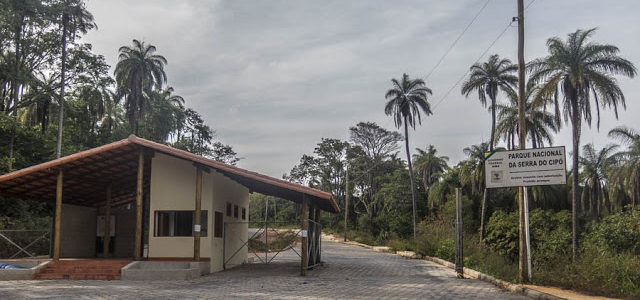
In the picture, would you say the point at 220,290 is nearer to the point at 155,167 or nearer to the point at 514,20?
the point at 155,167

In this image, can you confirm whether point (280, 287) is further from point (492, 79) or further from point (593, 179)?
point (593, 179)

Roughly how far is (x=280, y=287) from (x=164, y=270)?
447 centimetres

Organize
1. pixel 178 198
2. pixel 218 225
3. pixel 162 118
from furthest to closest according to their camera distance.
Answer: pixel 162 118
pixel 218 225
pixel 178 198

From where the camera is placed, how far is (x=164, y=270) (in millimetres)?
17203

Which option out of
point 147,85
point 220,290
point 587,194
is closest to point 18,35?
point 147,85

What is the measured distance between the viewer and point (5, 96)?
36844 millimetres

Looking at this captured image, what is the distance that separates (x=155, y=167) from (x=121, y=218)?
7912mm

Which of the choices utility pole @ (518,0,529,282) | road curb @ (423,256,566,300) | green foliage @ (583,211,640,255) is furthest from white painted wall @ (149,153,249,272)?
green foliage @ (583,211,640,255)

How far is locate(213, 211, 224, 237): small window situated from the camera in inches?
794

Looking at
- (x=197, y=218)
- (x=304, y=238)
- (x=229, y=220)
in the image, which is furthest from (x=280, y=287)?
(x=229, y=220)

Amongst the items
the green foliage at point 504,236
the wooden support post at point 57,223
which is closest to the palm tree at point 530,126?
the green foliage at point 504,236

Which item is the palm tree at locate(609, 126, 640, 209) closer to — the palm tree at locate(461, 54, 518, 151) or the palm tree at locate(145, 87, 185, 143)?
the palm tree at locate(461, 54, 518, 151)

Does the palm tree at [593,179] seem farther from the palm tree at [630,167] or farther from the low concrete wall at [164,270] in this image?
the low concrete wall at [164,270]

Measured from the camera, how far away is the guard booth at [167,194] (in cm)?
1839
